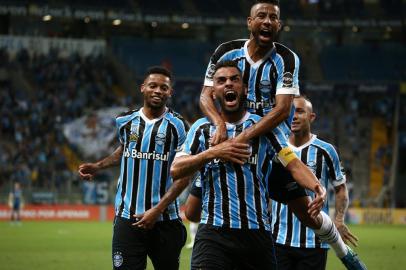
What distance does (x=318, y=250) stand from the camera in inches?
360

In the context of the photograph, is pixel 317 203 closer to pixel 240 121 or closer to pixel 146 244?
pixel 240 121

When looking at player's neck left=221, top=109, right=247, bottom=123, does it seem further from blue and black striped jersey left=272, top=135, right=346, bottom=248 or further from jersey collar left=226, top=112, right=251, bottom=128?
blue and black striped jersey left=272, top=135, right=346, bottom=248

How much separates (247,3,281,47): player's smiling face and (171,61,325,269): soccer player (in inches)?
29.5

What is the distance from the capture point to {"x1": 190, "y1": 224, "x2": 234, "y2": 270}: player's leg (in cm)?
686

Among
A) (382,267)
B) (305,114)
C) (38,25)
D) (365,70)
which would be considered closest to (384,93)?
(365,70)

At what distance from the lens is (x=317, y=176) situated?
9.43 meters

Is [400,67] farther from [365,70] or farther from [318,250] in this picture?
[318,250]

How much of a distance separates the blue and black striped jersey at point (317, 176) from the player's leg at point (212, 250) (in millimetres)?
2268

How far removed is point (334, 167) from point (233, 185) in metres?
2.78

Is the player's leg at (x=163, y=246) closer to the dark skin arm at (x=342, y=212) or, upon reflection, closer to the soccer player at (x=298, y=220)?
the soccer player at (x=298, y=220)

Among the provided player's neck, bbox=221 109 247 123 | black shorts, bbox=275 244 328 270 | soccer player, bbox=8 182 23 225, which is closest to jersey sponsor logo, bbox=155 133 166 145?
black shorts, bbox=275 244 328 270

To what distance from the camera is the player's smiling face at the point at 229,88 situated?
22.4 feet

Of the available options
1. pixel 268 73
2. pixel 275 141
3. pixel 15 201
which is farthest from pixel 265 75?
pixel 15 201

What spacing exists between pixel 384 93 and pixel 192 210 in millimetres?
40521
